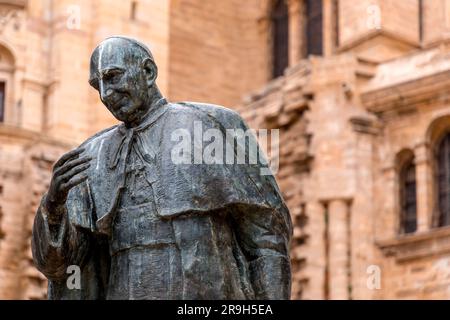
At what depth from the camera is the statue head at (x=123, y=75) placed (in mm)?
5762

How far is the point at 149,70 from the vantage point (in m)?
5.85

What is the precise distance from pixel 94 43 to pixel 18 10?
168 cm

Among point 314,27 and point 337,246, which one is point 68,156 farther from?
point 314,27

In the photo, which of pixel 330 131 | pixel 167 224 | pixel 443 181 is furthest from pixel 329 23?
pixel 167 224

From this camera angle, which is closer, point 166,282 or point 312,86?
point 166,282

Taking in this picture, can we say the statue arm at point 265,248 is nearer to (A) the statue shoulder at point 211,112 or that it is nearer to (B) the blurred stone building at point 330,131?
(A) the statue shoulder at point 211,112

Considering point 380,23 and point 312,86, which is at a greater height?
point 380,23

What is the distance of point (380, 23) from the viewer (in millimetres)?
28578

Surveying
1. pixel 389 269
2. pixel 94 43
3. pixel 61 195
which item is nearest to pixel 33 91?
pixel 94 43

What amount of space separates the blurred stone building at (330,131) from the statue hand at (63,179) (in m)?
18.3

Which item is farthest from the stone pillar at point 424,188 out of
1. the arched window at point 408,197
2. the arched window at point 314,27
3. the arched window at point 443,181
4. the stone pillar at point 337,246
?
the arched window at point 314,27

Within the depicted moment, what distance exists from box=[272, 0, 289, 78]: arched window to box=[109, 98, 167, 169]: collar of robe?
28.3m

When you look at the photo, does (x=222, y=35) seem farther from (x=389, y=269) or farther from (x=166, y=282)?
(x=166, y=282)

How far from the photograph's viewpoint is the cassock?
18.2 ft
